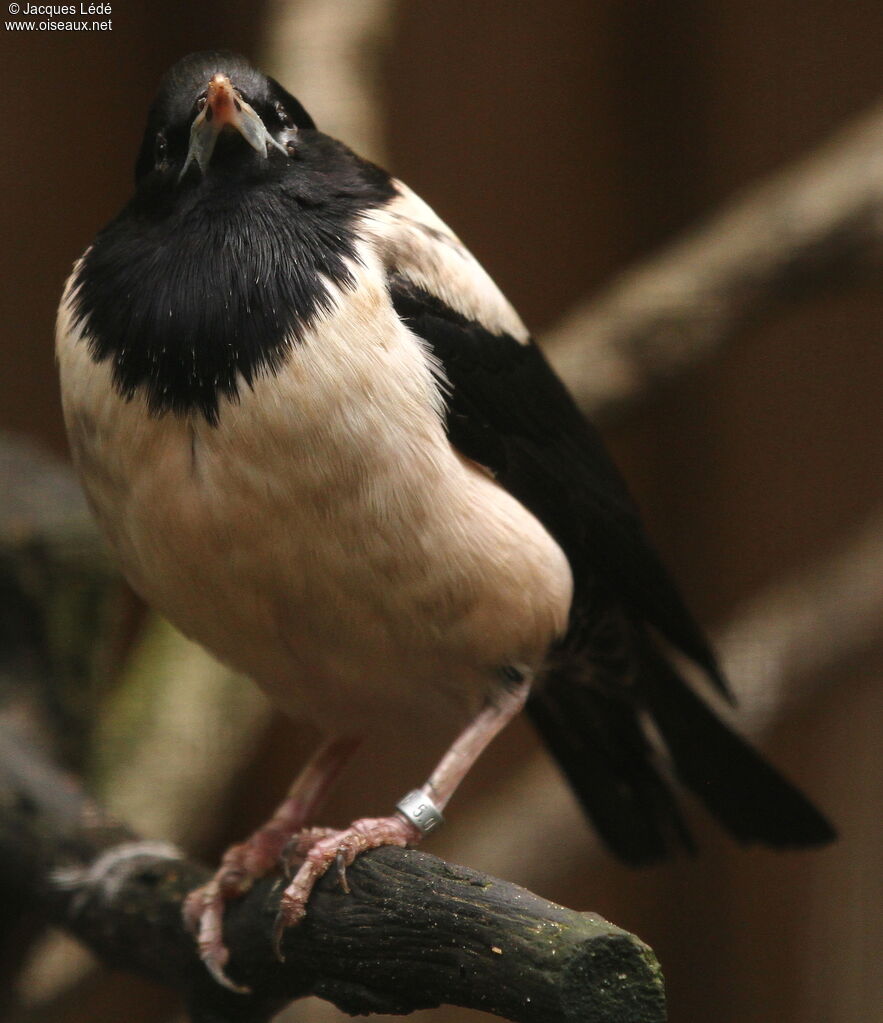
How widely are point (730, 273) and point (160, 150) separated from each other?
3.69ft

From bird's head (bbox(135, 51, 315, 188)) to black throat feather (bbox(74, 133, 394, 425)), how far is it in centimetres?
2

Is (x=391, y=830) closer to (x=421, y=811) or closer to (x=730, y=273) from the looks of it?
(x=421, y=811)

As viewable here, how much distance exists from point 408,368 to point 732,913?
1.55m

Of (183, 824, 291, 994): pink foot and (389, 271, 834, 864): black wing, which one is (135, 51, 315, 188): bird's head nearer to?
(389, 271, 834, 864): black wing

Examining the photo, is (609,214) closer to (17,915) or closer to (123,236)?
(123,236)

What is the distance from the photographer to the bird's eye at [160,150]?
1.32m

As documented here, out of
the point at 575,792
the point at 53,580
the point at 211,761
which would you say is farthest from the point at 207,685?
the point at 575,792

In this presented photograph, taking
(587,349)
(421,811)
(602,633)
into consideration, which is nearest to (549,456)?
(602,633)

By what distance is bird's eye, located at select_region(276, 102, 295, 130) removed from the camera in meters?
1.35

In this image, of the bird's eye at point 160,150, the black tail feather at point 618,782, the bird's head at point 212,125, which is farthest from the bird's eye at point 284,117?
the black tail feather at point 618,782

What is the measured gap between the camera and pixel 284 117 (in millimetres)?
1358

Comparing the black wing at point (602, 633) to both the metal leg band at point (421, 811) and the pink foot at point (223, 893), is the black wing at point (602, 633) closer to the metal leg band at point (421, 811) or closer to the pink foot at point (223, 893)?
the metal leg band at point (421, 811)

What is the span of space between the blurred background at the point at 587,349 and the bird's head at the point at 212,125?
0.91m

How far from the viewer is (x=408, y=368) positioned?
4.19ft
